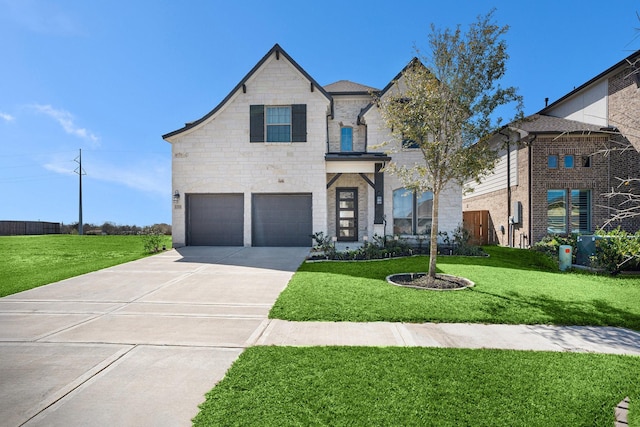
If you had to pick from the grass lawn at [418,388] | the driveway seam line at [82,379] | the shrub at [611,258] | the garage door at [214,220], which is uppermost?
the garage door at [214,220]

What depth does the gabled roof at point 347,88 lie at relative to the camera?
48.6ft

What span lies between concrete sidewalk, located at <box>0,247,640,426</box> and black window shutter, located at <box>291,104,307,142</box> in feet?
25.6

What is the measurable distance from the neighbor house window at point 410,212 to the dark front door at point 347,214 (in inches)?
70.0

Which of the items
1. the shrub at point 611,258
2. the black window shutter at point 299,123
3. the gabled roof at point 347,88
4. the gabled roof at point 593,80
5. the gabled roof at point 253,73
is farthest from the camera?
the gabled roof at point 347,88

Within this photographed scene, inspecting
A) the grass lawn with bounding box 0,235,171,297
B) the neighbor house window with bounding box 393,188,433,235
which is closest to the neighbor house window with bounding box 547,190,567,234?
the neighbor house window with bounding box 393,188,433,235

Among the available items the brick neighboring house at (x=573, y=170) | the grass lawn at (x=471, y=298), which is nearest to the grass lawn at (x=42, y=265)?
the grass lawn at (x=471, y=298)

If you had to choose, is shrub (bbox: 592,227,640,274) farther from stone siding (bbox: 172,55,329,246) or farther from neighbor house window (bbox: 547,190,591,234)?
stone siding (bbox: 172,55,329,246)

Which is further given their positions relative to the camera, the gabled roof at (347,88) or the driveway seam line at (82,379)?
the gabled roof at (347,88)

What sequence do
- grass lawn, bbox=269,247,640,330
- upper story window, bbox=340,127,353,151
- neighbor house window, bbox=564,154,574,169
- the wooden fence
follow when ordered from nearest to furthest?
grass lawn, bbox=269,247,640,330 < neighbor house window, bbox=564,154,574,169 < upper story window, bbox=340,127,353,151 < the wooden fence

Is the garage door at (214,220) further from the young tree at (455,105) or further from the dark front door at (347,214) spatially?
the young tree at (455,105)

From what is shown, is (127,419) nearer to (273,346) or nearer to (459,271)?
(273,346)

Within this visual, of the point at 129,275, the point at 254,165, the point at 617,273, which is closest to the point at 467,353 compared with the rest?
the point at 129,275

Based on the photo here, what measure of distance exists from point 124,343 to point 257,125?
35.6 feet

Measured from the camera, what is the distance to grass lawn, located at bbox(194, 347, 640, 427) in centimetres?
248
